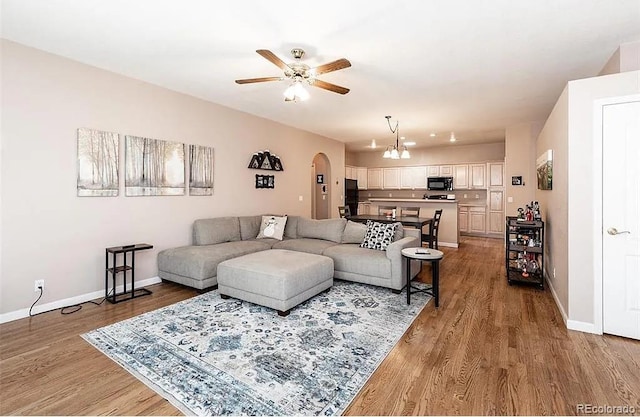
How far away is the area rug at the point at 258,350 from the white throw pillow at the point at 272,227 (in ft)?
5.58

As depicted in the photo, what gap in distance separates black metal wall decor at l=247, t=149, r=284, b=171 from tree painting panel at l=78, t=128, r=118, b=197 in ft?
7.32

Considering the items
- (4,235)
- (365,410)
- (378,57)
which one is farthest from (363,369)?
(4,235)

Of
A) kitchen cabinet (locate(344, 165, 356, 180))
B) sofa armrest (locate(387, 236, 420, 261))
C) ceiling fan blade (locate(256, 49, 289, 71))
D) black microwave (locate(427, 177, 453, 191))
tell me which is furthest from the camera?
kitchen cabinet (locate(344, 165, 356, 180))

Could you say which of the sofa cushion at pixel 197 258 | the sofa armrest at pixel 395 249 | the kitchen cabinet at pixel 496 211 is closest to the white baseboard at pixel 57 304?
the sofa cushion at pixel 197 258

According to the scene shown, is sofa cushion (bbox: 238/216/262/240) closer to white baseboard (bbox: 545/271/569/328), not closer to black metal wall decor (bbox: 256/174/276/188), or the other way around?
black metal wall decor (bbox: 256/174/276/188)

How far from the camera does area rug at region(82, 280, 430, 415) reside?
185 cm

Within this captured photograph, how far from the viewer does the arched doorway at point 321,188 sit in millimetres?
7961

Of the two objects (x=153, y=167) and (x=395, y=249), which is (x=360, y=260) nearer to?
(x=395, y=249)

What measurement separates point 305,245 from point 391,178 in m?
5.84

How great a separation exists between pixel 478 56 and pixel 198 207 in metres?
4.15

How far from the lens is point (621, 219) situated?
2.61m

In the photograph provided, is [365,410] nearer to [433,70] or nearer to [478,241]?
[433,70]

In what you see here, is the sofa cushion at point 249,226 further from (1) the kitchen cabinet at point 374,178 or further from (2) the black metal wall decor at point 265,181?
(1) the kitchen cabinet at point 374,178

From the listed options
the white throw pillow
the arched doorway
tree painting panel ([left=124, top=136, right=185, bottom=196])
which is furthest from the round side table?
the arched doorway
